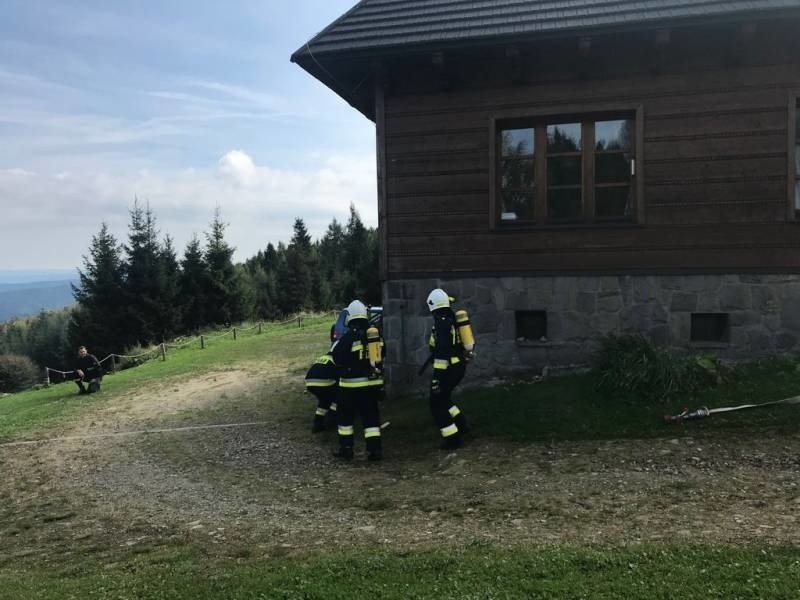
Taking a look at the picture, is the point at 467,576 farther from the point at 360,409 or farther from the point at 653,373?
the point at 653,373

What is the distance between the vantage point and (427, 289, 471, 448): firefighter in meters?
7.38

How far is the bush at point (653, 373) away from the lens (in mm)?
7625

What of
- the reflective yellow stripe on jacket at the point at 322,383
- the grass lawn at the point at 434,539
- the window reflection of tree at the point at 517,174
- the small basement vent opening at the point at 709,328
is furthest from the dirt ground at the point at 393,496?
the window reflection of tree at the point at 517,174

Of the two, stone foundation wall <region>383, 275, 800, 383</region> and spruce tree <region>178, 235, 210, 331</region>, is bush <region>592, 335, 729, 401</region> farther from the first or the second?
spruce tree <region>178, 235, 210, 331</region>

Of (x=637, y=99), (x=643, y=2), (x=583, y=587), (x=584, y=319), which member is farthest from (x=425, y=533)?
(x=643, y=2)

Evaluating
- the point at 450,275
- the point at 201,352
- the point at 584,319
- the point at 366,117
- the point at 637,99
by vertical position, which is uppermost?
the point at 366,117

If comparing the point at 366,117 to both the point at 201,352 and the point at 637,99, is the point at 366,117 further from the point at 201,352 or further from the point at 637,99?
the point at 201,352

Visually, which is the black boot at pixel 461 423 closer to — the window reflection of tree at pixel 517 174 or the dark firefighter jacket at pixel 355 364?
the dark firefighter jacket at pixel 355 364

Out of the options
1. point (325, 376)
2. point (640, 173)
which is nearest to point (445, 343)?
point (325, 376)

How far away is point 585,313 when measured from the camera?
30.0ft

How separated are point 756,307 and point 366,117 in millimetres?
7923

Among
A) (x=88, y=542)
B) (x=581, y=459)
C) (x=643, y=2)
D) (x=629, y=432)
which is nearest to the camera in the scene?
(x=88, y=542)

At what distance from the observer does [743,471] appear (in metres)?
5.68

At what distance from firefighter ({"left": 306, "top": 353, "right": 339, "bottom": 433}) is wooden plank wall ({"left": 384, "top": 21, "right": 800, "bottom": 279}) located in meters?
1.87
